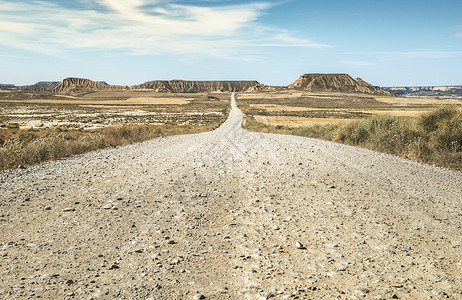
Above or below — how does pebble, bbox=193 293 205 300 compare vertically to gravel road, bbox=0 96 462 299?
below

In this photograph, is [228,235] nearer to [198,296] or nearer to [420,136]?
[198,296]

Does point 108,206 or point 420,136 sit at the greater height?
point 420,136

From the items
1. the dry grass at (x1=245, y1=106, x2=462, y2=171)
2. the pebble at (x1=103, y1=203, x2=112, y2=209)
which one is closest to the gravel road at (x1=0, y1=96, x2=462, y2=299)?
the pebble at (x1=103, y1=203, x2=112, y2=209)

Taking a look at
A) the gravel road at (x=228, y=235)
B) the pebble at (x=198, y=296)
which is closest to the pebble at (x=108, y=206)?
the gravel road at (x=228, y=235)

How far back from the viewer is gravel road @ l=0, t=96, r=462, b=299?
4.14m

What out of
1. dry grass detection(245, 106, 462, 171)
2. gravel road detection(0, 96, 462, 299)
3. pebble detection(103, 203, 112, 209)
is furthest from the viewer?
dry grass detection(245, 106, 462, 171)

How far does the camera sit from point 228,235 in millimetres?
5734

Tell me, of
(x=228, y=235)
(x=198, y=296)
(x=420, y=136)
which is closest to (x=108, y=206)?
(x=228, y=235)

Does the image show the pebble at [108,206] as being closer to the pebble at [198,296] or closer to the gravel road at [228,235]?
the gravel road at [228,235]

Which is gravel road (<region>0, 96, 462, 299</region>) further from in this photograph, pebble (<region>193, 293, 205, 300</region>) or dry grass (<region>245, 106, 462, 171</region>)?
dry grass (<region>245, 106, 462, 171</region>)

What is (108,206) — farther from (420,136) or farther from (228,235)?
(420,136)

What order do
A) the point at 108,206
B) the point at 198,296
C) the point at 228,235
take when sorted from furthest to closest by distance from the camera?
1. the point at 108,206
2. the point at 228,235
3. the point at 198,296

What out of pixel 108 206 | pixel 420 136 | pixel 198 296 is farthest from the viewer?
pixel 420 136

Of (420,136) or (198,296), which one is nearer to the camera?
(198,296)
